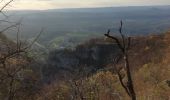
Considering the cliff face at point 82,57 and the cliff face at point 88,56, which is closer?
the cliff face at point 88,56

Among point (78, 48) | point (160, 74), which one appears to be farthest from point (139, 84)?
point (78, 48)

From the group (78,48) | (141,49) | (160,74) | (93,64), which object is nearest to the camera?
(160,74)

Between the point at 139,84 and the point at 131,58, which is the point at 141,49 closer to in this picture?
the point at 131,58

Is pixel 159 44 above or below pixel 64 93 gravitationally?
below

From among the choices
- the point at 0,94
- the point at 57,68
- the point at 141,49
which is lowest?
the point at 57,68

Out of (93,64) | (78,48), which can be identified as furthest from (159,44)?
(78,48)

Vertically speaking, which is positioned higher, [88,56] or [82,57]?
[88,56]

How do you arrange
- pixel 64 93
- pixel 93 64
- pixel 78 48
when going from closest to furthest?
pixel 64 93
pixel 93 64
pixel 78 48

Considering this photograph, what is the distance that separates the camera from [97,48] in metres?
137

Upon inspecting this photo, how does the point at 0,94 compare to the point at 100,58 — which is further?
the point at 100,58

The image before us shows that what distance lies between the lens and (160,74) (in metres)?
52.0

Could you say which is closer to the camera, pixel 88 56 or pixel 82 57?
pixel 88 56

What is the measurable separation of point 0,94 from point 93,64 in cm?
10969

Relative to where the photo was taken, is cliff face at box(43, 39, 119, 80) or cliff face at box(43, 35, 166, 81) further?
cliff face at box(43, 39, 119, 80)
